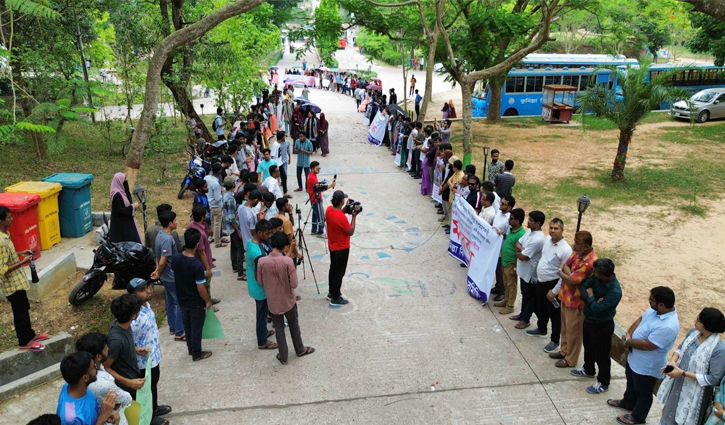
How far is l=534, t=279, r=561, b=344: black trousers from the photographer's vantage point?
6453mm

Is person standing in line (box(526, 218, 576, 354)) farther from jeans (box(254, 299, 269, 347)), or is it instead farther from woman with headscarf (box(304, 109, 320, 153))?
woman with headscarf (box(304, 109, 320, 153))

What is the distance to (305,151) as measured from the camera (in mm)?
12719

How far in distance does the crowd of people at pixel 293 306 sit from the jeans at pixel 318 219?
0.78 m

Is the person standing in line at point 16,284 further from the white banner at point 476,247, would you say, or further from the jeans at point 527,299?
the jeans at point 527,299

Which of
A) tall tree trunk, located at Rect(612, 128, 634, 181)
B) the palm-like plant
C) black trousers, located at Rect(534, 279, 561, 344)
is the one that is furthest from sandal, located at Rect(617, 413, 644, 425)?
tall tree trunk, located at Rect(612, 128, 634, 181)

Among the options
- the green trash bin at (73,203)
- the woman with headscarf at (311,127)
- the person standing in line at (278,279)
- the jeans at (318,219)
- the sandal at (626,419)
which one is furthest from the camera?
the woman with headscarf at (311,127)

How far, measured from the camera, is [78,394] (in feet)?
12.0

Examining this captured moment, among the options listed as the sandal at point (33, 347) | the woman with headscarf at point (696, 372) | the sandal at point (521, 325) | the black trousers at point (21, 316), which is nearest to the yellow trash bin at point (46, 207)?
the black trousers at point (21, 316)

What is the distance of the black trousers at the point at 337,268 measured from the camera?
7406mm

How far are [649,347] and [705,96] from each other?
24268 mm

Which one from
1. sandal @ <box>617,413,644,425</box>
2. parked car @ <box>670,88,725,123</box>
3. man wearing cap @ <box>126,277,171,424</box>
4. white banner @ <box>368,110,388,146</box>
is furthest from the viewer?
parked car @ <box>670,88,725,123</box>

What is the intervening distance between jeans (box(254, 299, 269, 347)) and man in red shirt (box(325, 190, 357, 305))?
4.44ft

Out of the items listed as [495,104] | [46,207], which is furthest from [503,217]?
[495,104]

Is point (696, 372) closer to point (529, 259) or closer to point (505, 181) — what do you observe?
point (529, 259)
